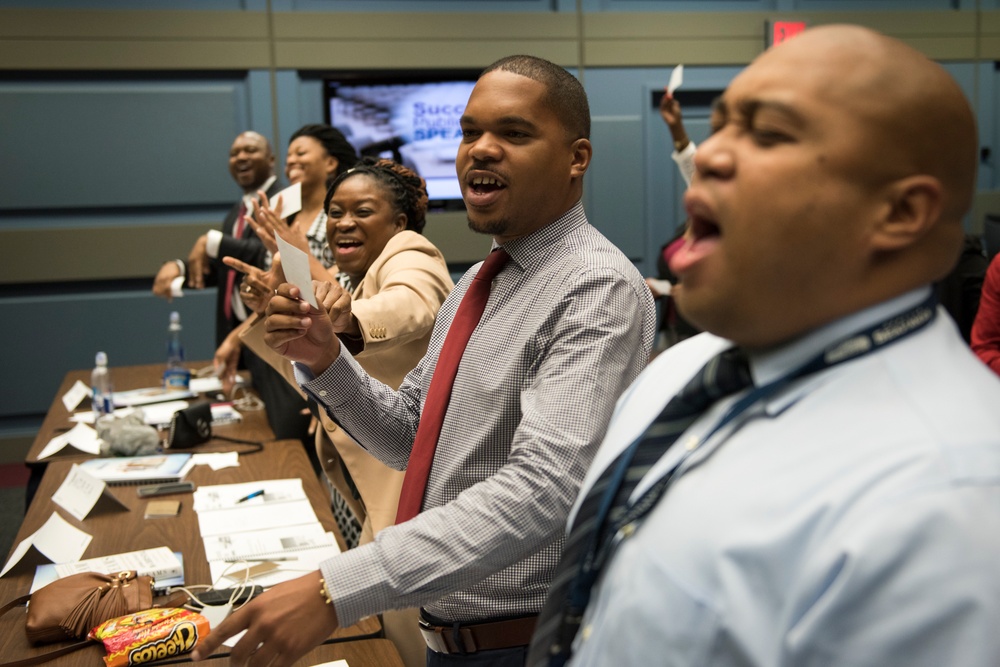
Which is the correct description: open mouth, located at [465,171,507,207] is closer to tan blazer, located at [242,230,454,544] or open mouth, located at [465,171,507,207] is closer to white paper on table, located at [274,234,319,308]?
white paper on table, located at [274,234,319,308]

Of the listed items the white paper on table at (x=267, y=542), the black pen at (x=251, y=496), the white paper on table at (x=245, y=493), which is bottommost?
the white paper on table at (x=245, y=493)

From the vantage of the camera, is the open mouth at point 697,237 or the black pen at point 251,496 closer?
the open mouth at point 697,237

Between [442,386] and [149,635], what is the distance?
0.62m

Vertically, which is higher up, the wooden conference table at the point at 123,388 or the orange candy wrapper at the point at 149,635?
the orange candy wrapper at the point at 149,635

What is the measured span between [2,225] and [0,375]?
2.74ft

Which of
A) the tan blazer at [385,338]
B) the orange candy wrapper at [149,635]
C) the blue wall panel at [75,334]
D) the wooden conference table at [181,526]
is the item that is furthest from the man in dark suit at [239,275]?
the orange candy wrapper at [149,635]

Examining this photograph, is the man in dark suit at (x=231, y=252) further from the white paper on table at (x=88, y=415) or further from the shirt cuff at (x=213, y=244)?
the white paper on table at (x=88, y=415)

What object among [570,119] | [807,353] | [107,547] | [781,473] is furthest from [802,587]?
[107,547]

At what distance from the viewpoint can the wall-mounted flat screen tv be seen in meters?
5.35

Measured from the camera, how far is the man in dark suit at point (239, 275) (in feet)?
9.67

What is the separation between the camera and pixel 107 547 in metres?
1.92

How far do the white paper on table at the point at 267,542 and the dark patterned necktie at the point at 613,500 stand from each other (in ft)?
3.66

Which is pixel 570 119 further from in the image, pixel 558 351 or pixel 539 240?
pixel 558 351

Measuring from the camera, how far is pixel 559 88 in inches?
56.2
